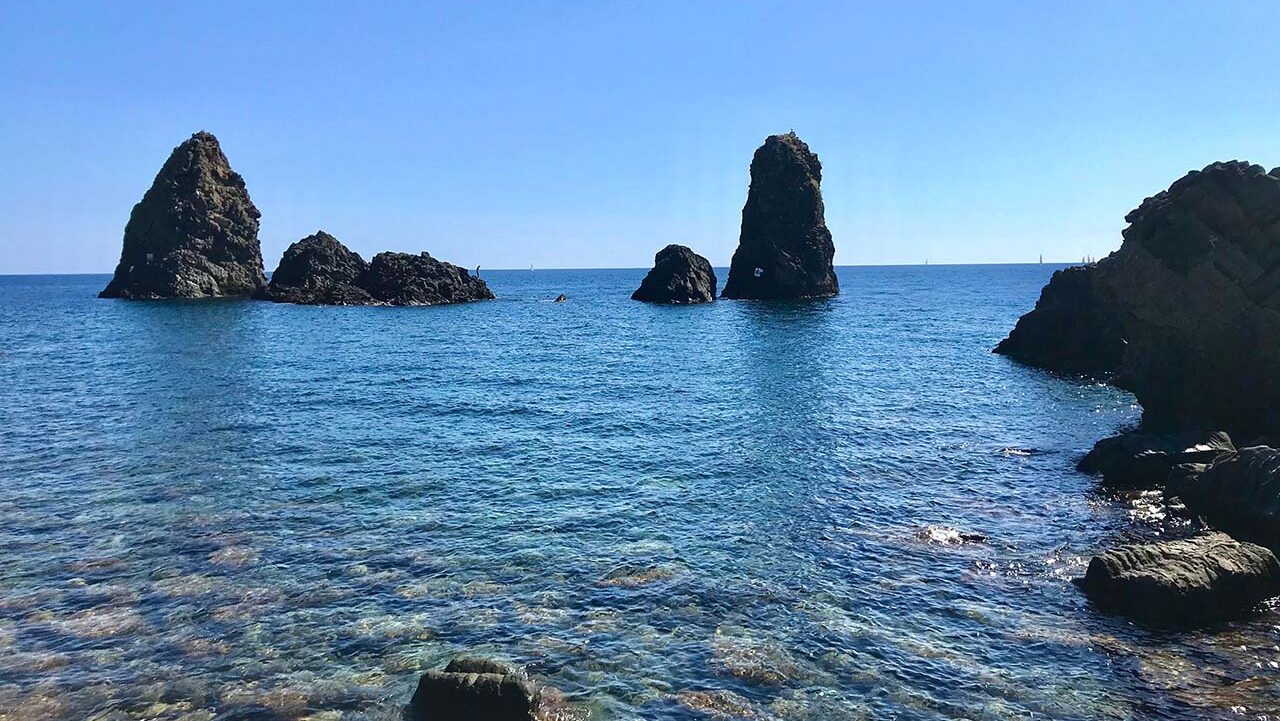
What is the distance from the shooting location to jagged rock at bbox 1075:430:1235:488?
2764cm

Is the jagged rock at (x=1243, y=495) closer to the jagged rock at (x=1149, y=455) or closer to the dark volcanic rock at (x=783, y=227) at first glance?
the jagged rock at (x=1149, y=455)

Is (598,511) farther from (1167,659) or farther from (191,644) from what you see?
(1167,659)

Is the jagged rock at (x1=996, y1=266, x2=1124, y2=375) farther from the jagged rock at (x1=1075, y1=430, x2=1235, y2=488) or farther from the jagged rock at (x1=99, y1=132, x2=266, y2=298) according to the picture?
the jagged rock at (x1=99, y1=132, x2=266, y2=298)

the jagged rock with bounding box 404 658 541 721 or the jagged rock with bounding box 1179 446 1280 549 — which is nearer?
the jagged rock with bounding box 404 658 541 721

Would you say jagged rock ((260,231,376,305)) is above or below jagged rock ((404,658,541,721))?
above

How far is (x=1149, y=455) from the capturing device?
2848 cm

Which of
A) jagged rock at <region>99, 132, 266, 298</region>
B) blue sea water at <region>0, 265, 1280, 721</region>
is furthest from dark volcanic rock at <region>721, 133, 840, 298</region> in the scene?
jagged rock at <region>99, 132, 266, 298</region>

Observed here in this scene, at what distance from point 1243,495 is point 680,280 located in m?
119

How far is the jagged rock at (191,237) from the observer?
14638cm

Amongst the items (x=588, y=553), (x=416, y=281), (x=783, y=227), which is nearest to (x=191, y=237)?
(x=416, y=281)

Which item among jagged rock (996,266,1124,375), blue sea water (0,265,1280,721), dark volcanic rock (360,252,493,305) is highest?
dark volcanic rock (360,252,493,305)

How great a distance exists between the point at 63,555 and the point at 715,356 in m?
51.4

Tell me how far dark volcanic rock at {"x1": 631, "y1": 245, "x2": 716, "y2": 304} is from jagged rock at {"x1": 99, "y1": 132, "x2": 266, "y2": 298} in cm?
7713

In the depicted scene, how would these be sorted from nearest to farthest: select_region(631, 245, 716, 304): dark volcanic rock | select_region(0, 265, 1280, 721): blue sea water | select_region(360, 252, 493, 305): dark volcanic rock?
select_region(0, 265, 1280, 721): blue sea water → select_region(360, 252, 493, 305): dark volcanic rock → select_region(631, 245, 716, 304): dark volcanic rock
